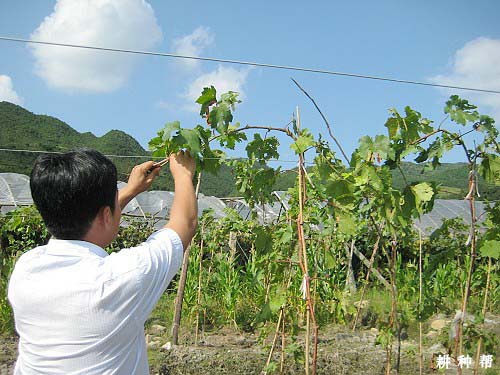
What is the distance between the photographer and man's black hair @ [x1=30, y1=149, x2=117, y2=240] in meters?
1.17

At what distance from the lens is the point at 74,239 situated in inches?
47.8

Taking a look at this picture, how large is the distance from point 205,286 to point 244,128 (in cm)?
409

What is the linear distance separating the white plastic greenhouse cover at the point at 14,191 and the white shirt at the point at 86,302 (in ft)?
36.2

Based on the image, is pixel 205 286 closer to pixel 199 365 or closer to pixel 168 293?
pixel 168 293

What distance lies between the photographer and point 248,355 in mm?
4910

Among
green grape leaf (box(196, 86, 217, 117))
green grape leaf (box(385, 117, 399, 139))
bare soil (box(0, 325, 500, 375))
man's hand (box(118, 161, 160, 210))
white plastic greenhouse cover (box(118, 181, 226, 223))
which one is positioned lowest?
bare soil (box(0, 325, 500, 375))

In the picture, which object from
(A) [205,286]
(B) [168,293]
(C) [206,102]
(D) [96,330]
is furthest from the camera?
(B) [168,293]

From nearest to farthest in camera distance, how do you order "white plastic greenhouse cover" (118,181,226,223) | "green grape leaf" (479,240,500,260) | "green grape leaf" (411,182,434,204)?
"green grape leaf" (411,182,434,204) → "green grape leaf" (479,240,500,260) → "white plastic greenhouse cover" (118,181,226,223)

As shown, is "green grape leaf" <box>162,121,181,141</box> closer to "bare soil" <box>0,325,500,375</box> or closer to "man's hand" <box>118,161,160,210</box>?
"man's hand" <box>118,161,160,210</box>

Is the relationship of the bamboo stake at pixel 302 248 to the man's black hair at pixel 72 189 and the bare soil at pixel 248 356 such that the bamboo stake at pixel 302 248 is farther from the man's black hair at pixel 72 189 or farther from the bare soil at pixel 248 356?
the bare soil at pixel 248 356

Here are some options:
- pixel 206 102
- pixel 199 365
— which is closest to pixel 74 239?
pixel 206 102

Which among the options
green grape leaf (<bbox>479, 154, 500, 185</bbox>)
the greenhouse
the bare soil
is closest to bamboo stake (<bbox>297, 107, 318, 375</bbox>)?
green grape leaf (<bbox>479, 154, 500, 185</bbox>)

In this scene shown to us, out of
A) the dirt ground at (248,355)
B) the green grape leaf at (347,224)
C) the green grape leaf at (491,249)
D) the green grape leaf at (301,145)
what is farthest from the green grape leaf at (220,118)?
the dirt ground at (248,355)

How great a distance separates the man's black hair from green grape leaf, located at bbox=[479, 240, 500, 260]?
87.8 inches
